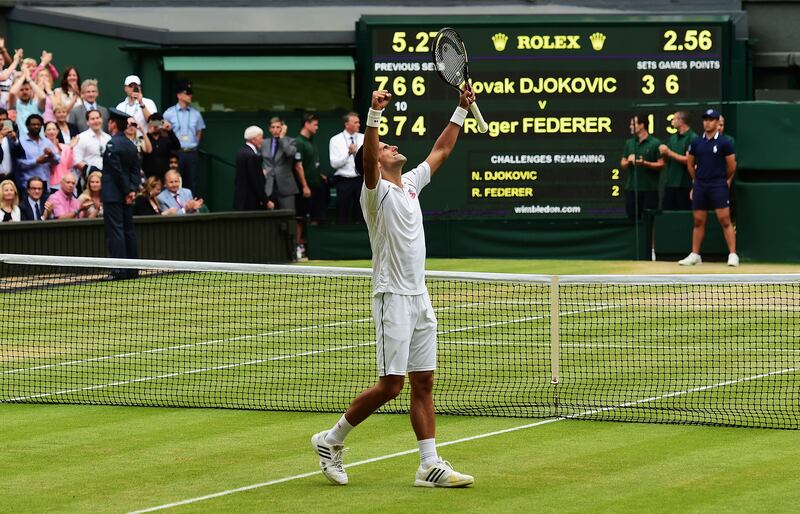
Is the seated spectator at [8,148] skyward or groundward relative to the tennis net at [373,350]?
skyward

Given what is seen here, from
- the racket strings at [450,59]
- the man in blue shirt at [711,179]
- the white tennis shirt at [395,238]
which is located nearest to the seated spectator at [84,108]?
the man in blue shirt at [711,179]

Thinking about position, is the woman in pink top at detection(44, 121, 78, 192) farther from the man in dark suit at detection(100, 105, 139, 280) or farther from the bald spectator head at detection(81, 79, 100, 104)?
the man in dark suit at detection(100, 105, 139, 280)

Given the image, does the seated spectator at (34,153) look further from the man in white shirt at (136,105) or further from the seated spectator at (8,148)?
the man in white shirt at (136,105)

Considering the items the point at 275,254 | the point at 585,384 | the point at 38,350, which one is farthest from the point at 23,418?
the point at 275,254

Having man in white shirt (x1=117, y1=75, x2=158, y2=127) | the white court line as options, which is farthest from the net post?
man in white shirt (x1=117, y1=75, x2=158, y2=127)

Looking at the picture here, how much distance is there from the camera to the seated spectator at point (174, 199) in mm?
22969

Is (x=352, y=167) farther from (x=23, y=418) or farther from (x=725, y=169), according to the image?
(x=23, y=418)

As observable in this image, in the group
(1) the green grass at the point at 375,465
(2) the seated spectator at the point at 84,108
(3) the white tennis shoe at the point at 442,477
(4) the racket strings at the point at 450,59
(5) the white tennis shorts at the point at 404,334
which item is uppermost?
(2) the seated spectator at the point at 84,108

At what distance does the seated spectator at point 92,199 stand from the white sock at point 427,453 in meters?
13.3

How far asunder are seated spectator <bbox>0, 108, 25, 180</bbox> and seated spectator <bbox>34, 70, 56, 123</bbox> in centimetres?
122

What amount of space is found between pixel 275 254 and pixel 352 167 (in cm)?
227

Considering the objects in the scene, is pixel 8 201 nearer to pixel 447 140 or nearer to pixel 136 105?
pixel 136 105

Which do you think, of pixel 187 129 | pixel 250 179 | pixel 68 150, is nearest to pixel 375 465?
pixel 68 150

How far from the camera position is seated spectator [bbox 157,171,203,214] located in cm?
2297
